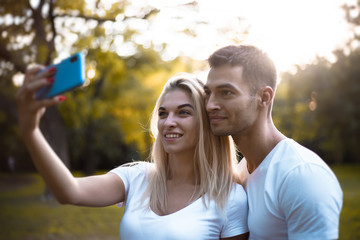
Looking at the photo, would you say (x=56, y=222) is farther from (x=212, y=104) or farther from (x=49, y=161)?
(x=49, y=161)

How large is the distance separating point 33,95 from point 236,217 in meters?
1.85

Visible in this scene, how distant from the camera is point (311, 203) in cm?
227

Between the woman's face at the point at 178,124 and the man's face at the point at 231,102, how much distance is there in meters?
0.38

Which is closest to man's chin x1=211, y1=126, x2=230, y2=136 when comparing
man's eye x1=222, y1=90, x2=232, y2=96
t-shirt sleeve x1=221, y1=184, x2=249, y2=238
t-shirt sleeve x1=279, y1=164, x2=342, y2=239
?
man's eye x1=222, y1=90, x2=232, y2=96

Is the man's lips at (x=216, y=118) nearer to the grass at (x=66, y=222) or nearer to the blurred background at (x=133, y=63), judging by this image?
the blurred background at (x=133, y=63)

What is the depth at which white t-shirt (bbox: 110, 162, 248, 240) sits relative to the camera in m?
2.87

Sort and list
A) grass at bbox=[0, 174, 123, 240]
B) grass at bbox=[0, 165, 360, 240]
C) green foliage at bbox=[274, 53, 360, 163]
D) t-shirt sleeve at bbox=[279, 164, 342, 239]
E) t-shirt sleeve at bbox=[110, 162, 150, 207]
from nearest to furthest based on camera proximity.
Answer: t-shirt sleeve at bbox=[279, 164, 342, 239] → t-shirt sleeve at bbox=[110, 162, 150, 207] → grass at bbox=[0, 165, 360, 240] → grass at bbox=[0, 174, 123, 240] → green foliage at bbox=[274, 53, 360, 163]

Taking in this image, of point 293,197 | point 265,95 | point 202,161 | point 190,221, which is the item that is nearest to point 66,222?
point 202,161

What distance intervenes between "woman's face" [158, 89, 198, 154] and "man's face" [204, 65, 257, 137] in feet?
1.25

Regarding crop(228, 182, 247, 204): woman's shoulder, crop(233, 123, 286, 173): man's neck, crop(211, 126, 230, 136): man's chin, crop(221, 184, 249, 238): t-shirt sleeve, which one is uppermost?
crop(211, 126, 230, 136): man's chin

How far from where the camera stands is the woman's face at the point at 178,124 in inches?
128

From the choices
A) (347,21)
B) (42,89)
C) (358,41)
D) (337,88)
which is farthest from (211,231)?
(337,88)

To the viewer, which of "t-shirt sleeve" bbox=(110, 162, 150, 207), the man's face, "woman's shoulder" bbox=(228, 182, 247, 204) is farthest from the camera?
"t-shirt sleeve" bbox=(110, 162, 150, 207)

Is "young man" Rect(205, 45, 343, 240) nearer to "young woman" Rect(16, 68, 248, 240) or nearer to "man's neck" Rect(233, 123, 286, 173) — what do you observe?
"man's neck" Rect(233, 123, 286, 173)
